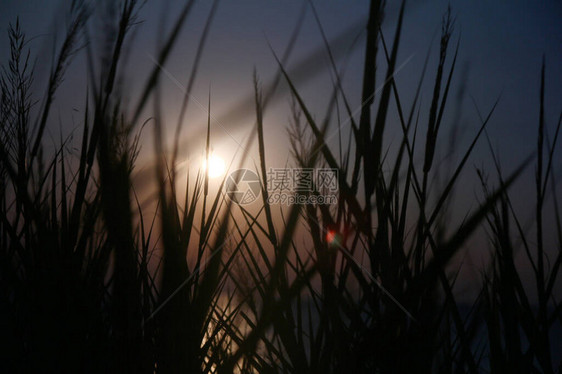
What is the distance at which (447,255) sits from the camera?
39cm

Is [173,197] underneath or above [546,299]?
above

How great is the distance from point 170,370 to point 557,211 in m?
0.72

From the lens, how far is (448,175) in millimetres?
890

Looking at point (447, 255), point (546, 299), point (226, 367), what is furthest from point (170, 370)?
point (546, 299)

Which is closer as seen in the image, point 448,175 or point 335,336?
point 335,336

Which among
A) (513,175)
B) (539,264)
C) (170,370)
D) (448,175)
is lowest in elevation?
(170,370)

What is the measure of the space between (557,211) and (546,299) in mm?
273

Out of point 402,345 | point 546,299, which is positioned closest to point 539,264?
point 546,299

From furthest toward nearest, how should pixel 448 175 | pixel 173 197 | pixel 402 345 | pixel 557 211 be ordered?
pixel 448 175, pixel 557 211, pixel 173 197, pixel 402 345

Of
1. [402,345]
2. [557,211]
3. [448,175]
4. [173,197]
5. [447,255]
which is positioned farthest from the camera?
[448,175]

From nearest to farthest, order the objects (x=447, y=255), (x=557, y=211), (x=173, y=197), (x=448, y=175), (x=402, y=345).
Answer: (x=447, y=255) → (x=402, y=345) → (x=173, y=197) → (x=557, y=211) → (x=448, y=175)

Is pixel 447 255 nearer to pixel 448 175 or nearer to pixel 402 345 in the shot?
pixel 402 345

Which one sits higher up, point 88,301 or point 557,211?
point 557,211

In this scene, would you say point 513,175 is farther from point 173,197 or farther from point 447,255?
point 173,197
